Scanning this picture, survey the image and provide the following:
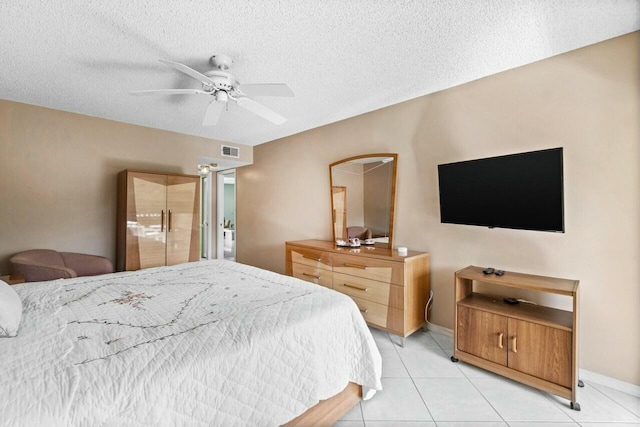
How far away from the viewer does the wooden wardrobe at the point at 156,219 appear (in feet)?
11.6

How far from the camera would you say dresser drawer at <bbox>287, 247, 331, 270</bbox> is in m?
3.25

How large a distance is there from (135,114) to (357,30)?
301 cm

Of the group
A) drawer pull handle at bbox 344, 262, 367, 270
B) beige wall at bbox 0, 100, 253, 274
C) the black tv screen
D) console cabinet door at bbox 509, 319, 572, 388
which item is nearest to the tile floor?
console cabinet door at bbox 509, 319, 572, 388

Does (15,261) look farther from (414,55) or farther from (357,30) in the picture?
(414,55)

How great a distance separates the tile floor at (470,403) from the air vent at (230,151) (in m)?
4.06

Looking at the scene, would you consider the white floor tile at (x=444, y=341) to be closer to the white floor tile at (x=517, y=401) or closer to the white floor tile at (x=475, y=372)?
the white floor tile at (x=475, y=372)

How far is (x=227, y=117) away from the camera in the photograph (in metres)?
3.71

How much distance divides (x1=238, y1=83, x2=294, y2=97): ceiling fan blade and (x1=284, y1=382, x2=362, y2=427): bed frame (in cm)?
204

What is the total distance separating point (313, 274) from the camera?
11.2 feet

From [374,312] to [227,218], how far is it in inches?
241

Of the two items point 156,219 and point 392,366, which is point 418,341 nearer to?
point 392,366

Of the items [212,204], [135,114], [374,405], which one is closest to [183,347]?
[374,405]

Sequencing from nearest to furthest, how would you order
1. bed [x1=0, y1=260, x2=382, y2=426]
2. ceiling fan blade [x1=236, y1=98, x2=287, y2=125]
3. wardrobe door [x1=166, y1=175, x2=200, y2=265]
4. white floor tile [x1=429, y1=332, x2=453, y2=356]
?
bed [x1=0, y1=260, x2=382, y2=426] < ceiling fan blade [x1=236, y1=98, x2=287, y2=125] < white floor tile [x1=429, y1=332, x2=453, y2=356] < wardrobe door [x1=166, y1=175, x2=200, y2=265]

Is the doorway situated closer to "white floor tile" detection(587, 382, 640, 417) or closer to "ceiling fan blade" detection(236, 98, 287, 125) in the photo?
"ceiling fan blade" detection(236, 98, 287, 125)
